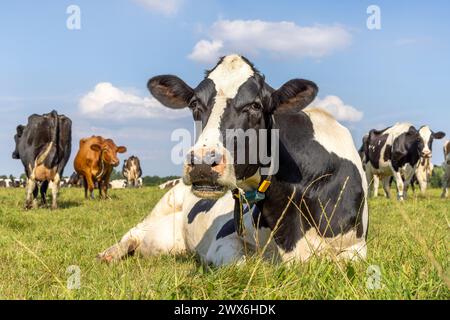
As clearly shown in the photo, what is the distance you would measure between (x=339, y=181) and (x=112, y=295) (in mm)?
2637

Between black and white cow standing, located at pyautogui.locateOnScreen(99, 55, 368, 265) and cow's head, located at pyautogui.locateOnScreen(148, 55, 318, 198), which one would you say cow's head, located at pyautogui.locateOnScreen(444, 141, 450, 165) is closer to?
black and white cow standing, located at pyautogui.locateOnScreen(99, 55, 368, 265)

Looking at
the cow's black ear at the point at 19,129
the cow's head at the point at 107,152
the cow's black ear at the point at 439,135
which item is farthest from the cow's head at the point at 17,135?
the cow's black ear at the point at 439,135

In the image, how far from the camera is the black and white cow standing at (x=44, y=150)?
1633 cm

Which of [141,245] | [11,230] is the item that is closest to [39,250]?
[141,245]

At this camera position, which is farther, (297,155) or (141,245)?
(141,245)

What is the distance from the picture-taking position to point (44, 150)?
16516mm

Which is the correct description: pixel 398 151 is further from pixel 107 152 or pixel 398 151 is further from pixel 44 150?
pixel 44 150

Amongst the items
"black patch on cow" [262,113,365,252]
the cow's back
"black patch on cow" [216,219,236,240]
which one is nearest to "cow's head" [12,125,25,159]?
the cow's back

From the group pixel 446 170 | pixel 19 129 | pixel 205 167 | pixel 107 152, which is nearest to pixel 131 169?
pixel 107 152

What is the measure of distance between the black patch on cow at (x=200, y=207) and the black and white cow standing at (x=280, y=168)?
103 centimetres

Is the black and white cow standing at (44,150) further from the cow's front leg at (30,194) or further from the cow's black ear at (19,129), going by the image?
the cow's black ear at (19,129)

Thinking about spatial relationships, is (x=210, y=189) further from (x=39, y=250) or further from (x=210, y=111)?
(x=39, y=250)

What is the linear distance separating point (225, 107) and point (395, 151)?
1791cm
